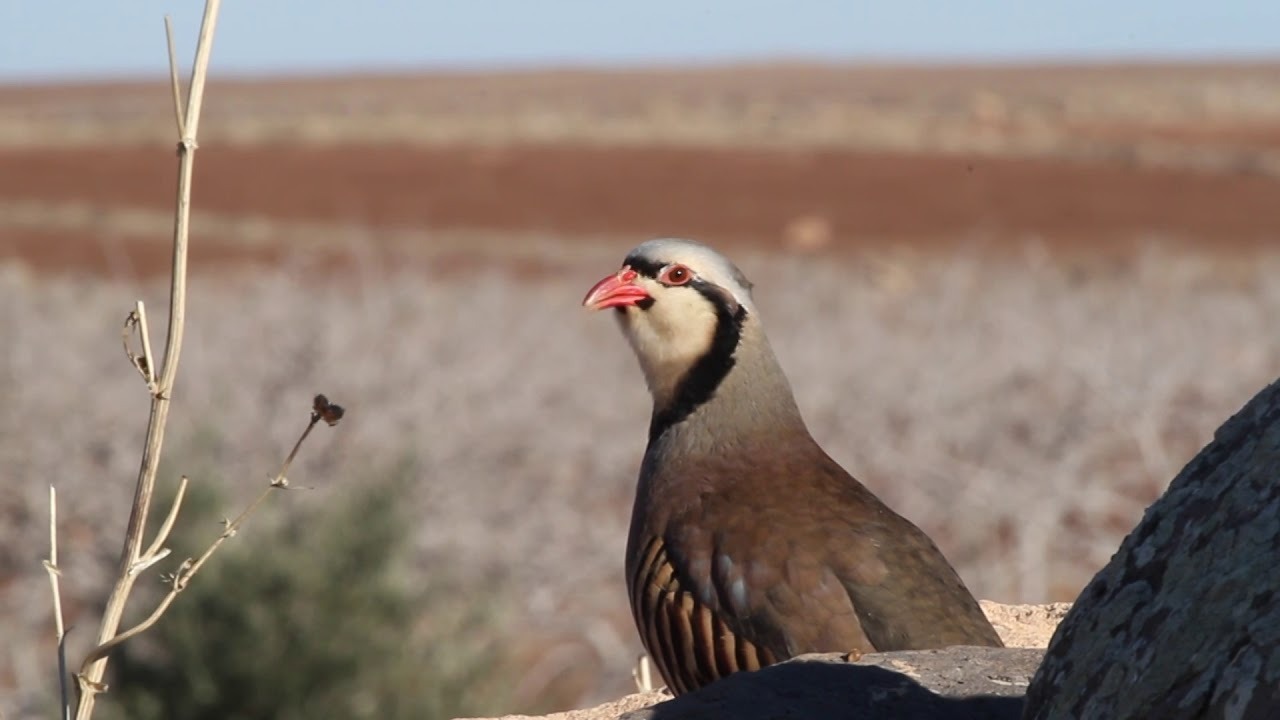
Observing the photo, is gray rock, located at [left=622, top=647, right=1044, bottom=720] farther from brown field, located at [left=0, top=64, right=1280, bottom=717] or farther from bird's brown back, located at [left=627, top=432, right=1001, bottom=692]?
brown field, located at [left=0, top=64, right=1280, bottom=717]

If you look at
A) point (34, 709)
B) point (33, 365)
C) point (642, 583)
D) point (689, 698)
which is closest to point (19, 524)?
point (33, 365)

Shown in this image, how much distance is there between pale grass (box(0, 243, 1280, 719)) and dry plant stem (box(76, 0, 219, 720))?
6.20m

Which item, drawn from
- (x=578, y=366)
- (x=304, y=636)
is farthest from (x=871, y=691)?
(x=578, y=366)

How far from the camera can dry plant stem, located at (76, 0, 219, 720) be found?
1.99 meters

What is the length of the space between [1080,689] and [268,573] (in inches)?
209

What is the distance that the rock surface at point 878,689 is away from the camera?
2.34m

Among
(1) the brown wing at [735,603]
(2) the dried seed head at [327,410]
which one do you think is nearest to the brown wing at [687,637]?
(1) the brown wing at [735,603]

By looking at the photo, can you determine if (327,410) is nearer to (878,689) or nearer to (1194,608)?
(878,689)

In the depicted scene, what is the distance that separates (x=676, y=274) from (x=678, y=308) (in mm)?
103

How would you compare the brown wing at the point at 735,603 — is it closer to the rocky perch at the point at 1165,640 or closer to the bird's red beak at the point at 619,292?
the bird's red beak at the point at 619,292

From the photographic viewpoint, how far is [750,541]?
3736mm

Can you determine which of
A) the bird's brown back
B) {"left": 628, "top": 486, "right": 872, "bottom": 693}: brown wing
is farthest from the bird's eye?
{"left": 628, "top": 486, "right": 872, "bottom": 693}: brown wing

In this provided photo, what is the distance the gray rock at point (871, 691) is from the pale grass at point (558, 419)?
5.69 metres

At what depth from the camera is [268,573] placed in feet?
22.6
